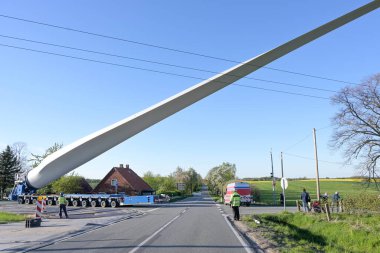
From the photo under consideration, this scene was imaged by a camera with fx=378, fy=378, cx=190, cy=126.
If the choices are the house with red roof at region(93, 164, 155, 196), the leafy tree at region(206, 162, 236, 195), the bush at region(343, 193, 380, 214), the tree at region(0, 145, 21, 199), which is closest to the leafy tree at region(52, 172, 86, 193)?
the house with red roof at region(93, 164, 155, 196)

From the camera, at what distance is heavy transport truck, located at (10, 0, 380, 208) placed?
5785mm

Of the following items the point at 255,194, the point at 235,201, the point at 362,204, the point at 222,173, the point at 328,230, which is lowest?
the point at 328,230

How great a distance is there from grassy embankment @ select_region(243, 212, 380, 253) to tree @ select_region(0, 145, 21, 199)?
6458 centimetres

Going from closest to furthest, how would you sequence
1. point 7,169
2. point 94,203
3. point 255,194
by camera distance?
point 94,203, point 255,194, point 7,169

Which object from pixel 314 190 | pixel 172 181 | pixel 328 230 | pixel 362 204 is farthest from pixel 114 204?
pixel 314 190

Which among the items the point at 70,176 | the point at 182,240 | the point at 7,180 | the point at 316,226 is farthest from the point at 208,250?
the point at 7,180

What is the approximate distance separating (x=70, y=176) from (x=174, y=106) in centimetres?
4711

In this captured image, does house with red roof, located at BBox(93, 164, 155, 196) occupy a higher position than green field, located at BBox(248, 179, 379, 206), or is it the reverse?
house with red roof, located at BBox(93, 164, 155, 196)

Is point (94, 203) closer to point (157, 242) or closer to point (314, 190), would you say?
point (157, 242)

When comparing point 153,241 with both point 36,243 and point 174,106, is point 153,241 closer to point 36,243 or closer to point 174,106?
point 36,243

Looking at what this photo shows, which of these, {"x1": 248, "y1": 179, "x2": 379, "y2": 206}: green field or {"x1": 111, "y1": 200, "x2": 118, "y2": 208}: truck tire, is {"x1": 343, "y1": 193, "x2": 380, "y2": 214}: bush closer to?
{"x1": 248, "y1": 179, "x2": 379, "y2": 206}: green field

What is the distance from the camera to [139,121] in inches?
241

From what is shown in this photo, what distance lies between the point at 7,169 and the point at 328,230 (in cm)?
6954

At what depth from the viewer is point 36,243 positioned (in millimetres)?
12109
